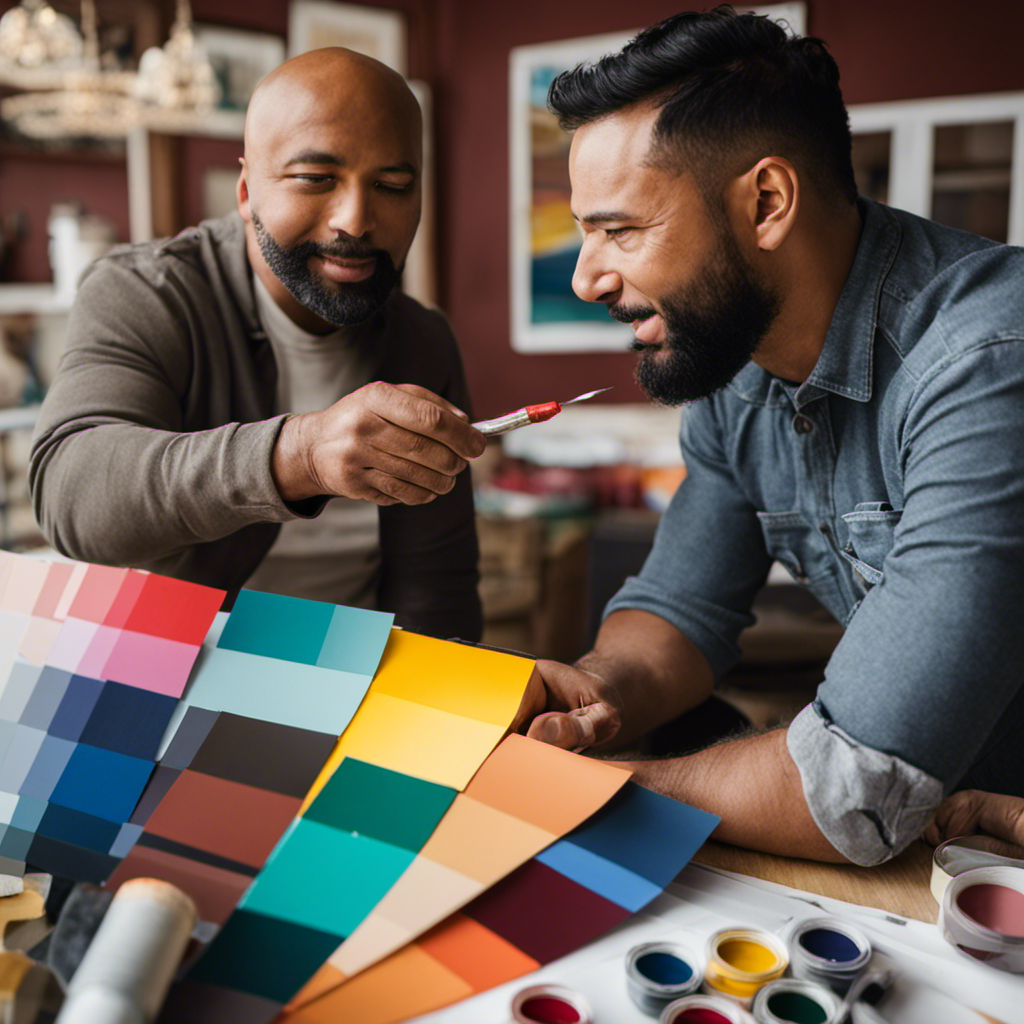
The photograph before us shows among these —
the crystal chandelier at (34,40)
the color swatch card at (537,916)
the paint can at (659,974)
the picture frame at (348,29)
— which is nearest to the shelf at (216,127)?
the picture frame at (348,29)

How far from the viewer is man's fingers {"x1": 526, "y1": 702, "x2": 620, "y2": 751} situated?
2.79ft

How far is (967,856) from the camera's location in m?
0.75

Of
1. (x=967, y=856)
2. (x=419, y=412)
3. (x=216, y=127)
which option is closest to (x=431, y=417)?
(x=419, y=412)

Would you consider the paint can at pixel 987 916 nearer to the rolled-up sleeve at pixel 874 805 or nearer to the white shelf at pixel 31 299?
the rolled-up sleeve at pixel 874 805

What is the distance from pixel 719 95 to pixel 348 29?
3406mm

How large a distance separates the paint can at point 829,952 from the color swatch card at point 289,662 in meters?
0.39

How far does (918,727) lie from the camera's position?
749 mm

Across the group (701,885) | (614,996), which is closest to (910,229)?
(701,885)

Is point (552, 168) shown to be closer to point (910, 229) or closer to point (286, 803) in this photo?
point (910, 229)

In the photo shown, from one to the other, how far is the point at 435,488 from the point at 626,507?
2697 millimetres

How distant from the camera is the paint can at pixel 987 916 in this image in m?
0.62

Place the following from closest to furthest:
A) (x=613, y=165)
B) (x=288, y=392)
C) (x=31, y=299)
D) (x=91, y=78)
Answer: (x=613, y=165), (x=288, y=392), (x=91, y=78), (x=31, y=299)

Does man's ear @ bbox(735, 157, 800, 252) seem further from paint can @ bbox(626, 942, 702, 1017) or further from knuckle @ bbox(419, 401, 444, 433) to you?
paint can @ bbox(626, 942, 702, 1017)

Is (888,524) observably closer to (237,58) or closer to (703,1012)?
(703,1012)
